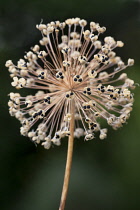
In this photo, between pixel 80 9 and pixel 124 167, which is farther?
pixel 80 9

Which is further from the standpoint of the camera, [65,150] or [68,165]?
[65,150]

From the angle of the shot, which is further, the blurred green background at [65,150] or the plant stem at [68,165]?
the blurred green background at [65,150]

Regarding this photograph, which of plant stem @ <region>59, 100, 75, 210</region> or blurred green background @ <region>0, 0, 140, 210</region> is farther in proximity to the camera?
blurred green background @ <region>0, 0, 140, 210</region>

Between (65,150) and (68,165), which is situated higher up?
(68,165)
